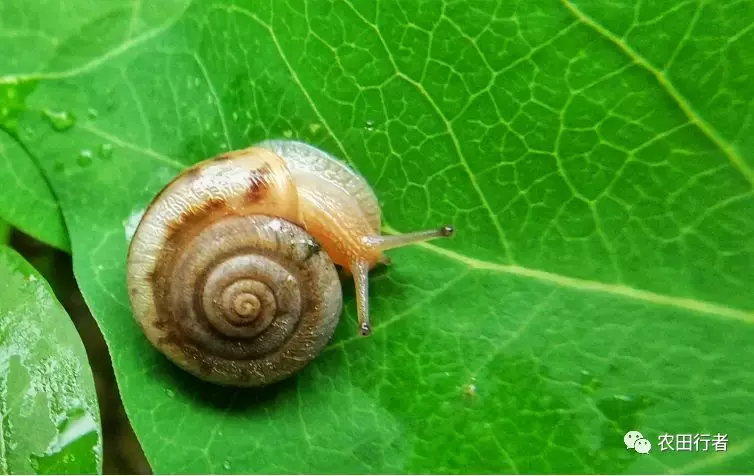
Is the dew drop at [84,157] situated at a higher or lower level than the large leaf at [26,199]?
higher

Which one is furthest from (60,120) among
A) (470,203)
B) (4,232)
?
(470,203)

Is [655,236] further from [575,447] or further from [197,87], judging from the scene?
[197,87]

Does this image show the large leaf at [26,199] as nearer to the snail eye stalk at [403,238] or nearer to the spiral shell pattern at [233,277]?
the spiral shell pattern at [233,277]

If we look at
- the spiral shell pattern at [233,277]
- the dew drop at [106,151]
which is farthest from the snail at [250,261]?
the dew drop at [106,151]

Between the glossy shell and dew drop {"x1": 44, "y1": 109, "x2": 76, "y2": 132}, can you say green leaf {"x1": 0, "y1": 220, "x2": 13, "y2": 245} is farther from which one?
the glossy shell

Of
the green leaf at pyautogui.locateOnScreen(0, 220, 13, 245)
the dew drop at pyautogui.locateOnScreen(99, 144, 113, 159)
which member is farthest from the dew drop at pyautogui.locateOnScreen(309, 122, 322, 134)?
the green leaf at pyautogui.locateOnScreen(0, 220, 13, 245)

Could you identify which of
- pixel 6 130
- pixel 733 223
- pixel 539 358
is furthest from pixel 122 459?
pixel 733 223
